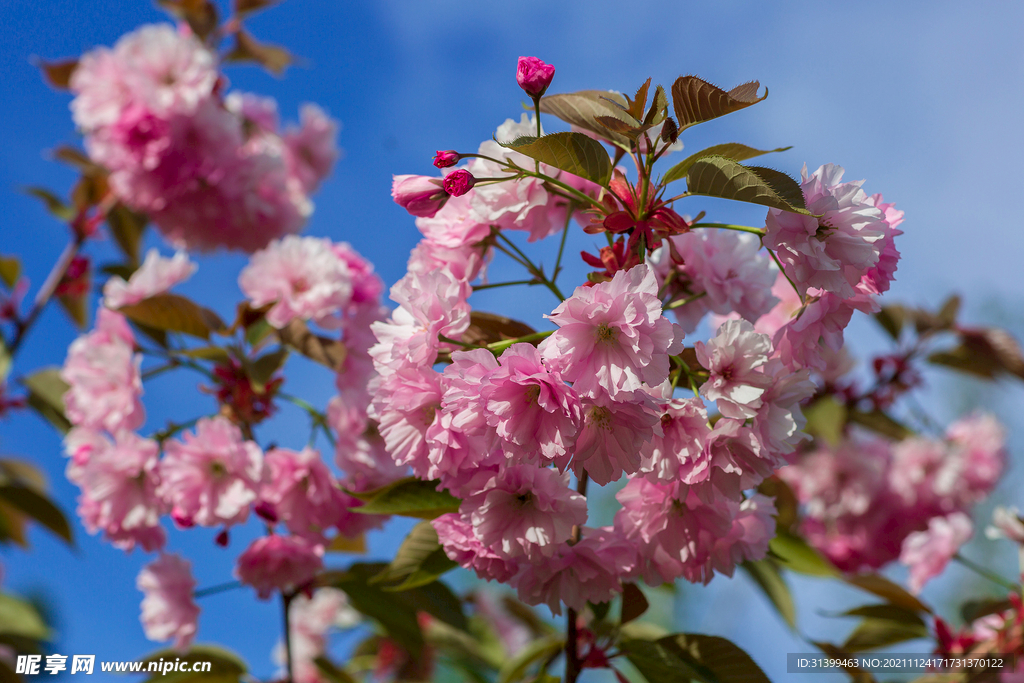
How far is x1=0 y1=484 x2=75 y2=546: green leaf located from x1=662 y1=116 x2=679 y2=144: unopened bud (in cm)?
231

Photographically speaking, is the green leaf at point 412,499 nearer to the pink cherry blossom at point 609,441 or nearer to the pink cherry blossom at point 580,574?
the pink cherry blossom at point 580,574

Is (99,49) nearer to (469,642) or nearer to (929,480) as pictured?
(469,642)

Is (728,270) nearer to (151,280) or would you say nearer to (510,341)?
(510,341)

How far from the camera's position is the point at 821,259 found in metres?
0.89

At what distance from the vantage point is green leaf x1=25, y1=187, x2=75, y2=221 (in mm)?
2607

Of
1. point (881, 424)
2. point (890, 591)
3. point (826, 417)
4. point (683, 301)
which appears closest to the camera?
point (683, 301)

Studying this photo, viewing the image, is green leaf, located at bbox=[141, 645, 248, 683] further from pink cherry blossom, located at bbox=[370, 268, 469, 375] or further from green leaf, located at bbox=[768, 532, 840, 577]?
green leaf, located at bbox=[768, 532, 840, 577]

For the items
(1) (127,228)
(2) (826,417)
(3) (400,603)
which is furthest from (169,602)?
(2) (826,417)

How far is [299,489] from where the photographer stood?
1.54 m

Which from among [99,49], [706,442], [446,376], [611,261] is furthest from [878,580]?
[99,49]

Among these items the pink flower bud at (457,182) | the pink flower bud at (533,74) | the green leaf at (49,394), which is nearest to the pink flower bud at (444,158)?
the pink flower bud at (457,182)

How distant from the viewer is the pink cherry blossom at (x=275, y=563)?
155 centimetres

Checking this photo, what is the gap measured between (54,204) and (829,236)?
9.15 ft

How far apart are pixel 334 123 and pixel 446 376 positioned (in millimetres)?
3084
